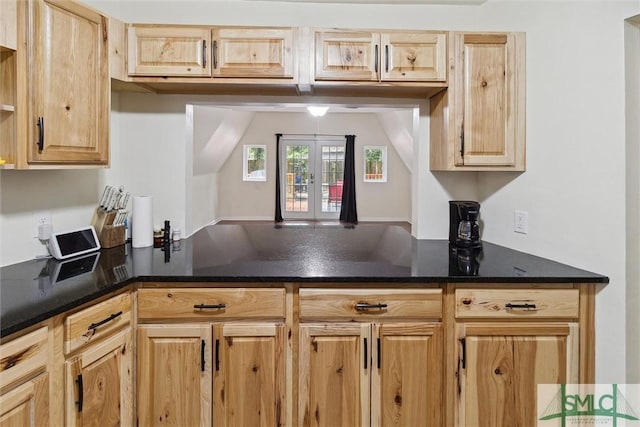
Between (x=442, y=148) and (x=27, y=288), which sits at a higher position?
(x=442, y=148)

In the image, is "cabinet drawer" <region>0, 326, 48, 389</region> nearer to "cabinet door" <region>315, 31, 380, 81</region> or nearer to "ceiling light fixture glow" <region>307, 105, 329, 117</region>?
"cabinet door" <region>315, 31, 380, 81</region>

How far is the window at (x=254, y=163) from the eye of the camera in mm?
7961

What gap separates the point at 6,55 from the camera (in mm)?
1439

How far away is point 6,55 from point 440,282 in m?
1.84

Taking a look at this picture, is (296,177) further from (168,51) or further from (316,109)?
(168,51)

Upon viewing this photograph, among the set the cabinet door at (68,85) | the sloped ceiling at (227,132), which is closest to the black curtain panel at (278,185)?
the sloped ceiling at (227,132)

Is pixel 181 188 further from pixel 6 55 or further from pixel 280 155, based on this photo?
pixel 280 155

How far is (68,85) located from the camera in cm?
159

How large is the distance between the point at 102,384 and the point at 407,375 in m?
1.15

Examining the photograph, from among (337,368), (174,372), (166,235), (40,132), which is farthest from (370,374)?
(40,132)

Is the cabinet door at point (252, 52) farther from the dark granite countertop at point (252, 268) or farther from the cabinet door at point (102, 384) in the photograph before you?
the cabinet door at point (102, 384)

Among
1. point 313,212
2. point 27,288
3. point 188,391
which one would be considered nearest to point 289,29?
point 27,288

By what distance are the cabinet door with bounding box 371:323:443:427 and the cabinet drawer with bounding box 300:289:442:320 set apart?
0.06 metres

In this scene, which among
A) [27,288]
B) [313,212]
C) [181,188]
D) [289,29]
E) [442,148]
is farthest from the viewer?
[313,212]
